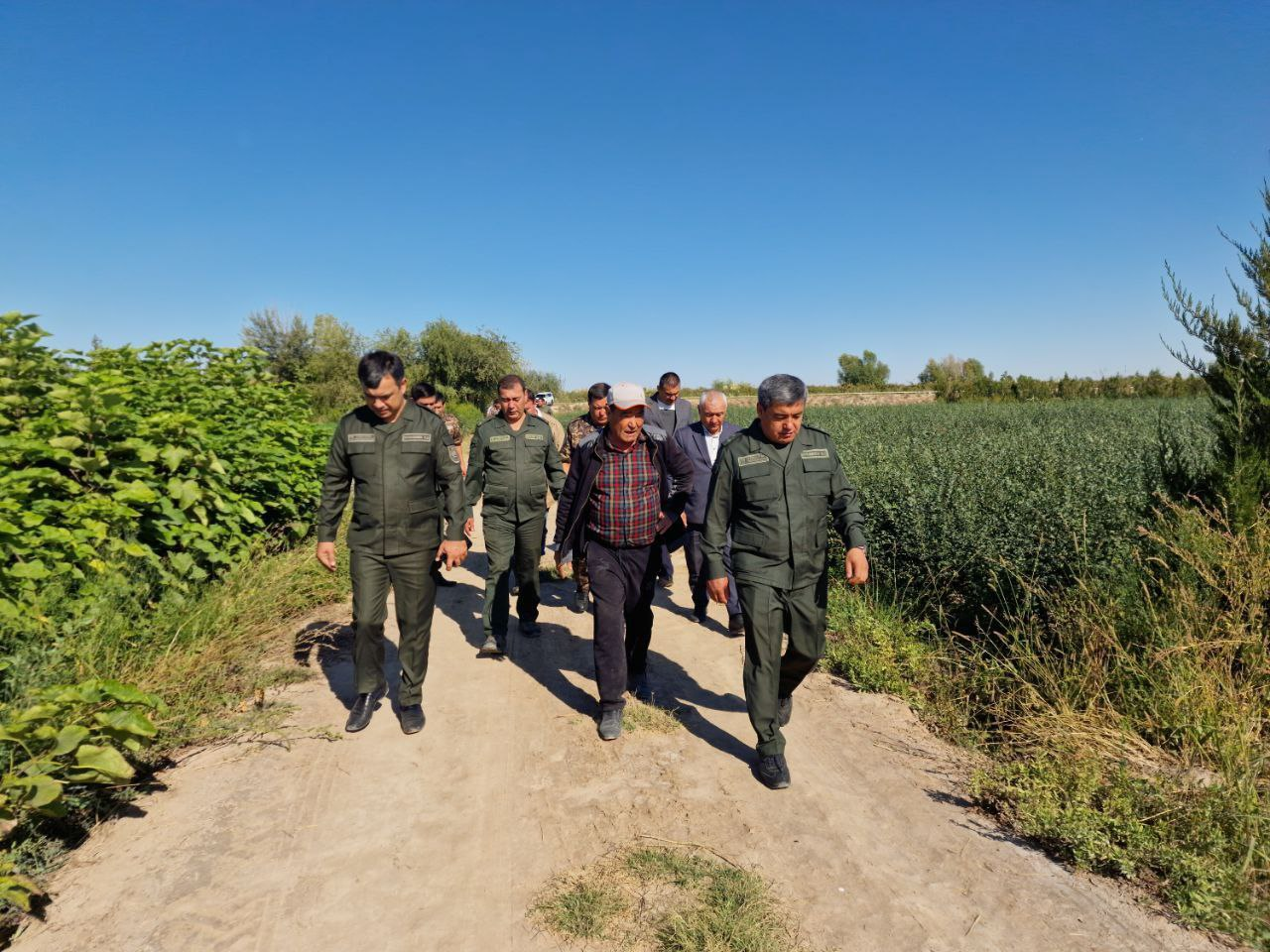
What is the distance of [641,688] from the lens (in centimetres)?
455

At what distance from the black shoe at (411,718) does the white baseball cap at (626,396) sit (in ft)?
7.54

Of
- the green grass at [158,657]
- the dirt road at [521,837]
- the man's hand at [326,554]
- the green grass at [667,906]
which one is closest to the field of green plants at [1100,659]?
the dirt road at [521,837]

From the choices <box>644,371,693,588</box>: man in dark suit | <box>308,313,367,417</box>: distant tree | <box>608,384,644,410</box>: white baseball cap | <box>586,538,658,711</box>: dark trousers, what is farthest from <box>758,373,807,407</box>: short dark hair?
<box>308,313,367,417</box>: distant tree

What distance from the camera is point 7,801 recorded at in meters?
2.61

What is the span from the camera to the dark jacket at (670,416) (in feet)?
23.6

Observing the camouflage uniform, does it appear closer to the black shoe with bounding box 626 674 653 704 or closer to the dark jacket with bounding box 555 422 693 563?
the black shoe with bounding box 626 674 653 704

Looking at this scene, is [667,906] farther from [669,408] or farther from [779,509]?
[669,408]

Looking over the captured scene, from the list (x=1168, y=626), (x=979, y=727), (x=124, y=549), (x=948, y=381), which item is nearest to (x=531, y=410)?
(x=124, y=549)

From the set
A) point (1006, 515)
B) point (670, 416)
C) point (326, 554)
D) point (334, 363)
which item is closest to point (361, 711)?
point (326, 554)

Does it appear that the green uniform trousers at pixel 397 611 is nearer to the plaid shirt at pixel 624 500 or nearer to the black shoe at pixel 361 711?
the black shoe at pixel 361 711

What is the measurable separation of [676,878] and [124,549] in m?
4.01

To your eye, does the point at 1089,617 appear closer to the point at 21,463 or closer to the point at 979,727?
the point at 979,727

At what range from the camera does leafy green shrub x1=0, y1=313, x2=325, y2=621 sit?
3.76m

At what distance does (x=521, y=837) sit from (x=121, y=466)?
12.0 ft
